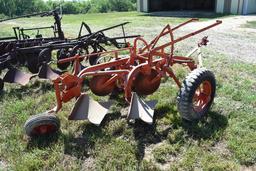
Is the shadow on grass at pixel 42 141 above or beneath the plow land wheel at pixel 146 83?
beneath

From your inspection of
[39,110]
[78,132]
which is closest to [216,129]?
[78,132]

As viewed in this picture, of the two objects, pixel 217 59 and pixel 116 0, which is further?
pixel 116 0

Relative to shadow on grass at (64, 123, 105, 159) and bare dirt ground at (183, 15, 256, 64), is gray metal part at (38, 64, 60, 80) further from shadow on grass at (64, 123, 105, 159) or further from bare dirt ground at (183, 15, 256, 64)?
bare dirt ground at (183, 15, 256, 64)

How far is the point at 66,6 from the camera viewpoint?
110 feet

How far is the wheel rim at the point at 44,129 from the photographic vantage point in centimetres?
337

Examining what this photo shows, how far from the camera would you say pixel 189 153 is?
123 inches

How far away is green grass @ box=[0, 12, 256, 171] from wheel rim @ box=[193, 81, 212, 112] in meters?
0.18

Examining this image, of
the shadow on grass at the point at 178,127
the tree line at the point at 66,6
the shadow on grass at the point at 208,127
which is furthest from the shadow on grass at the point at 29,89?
the tree line at the point at 66,6

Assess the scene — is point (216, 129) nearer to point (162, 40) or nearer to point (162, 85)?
point (162, 85)

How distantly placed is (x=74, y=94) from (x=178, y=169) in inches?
53.0

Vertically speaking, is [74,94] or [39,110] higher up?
[74,94]

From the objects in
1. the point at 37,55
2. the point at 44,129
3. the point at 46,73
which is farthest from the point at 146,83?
the point at 37,55

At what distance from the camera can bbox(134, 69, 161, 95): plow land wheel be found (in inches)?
151

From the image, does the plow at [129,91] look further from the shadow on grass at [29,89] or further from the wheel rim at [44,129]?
→ the shadow on grass at [29,89]
